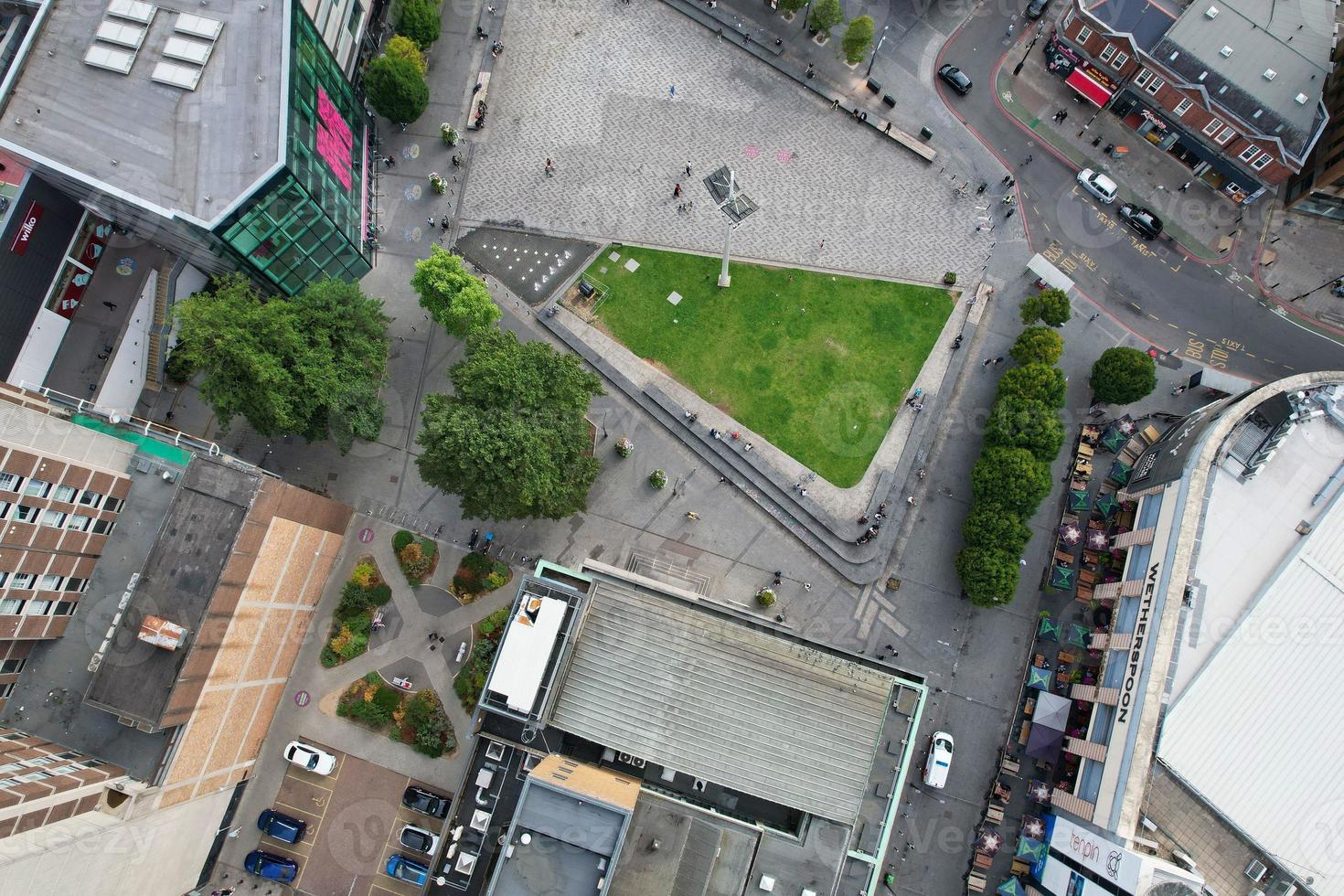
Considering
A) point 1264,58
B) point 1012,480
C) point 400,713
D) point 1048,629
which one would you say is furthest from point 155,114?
point 1264,58

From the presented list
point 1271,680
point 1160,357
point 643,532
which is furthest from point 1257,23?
point 643,532

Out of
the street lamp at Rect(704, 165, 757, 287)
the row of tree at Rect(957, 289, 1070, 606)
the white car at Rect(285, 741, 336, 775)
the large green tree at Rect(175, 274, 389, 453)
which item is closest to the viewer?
the large green tree at Rect(175, 274, 389, 453)

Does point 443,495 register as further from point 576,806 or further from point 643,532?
point 576,806

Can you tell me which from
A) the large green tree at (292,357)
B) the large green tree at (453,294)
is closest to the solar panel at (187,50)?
the large green tree at (292,357)

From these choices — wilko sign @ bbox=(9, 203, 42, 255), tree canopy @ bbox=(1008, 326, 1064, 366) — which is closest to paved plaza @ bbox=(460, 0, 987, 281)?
tree canopy @ bbox=(1008, 326, 1064, 366)

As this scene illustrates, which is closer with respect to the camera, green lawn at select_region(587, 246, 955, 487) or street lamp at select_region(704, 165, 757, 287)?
green lawn at select_region(587, 246, 955, 487)

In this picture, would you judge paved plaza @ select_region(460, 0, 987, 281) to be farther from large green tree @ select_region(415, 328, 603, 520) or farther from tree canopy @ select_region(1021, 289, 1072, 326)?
large green tree @ select_region(415, 328, 603, 520)

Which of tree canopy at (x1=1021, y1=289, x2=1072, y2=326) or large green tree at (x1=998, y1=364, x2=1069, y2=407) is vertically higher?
tree canopy at (x1=1021, y1=289, x2=1072, y2=326)
